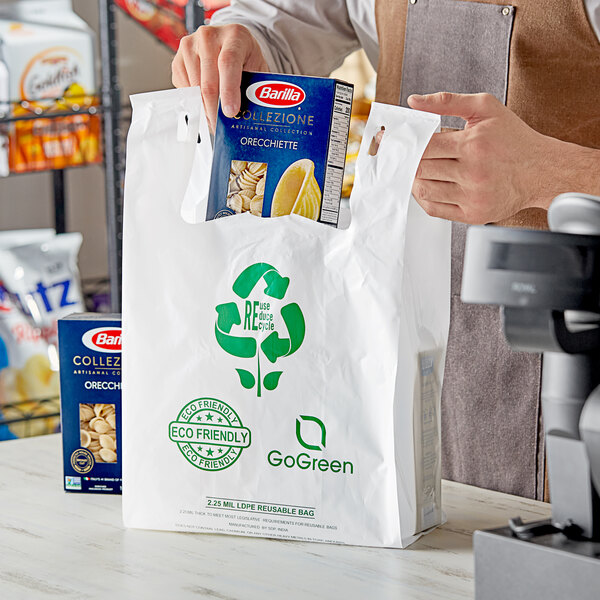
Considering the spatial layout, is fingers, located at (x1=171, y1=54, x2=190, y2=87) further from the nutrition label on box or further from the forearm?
the forearm

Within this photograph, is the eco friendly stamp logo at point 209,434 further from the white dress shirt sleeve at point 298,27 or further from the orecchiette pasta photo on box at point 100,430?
the white dress shirt sleeve at point 298,27

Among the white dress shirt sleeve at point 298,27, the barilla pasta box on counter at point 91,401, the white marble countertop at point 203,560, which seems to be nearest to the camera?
the white marble countertop at point 203,560

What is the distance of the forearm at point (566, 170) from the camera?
96 centimetres

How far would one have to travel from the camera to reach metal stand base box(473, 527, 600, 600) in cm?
55

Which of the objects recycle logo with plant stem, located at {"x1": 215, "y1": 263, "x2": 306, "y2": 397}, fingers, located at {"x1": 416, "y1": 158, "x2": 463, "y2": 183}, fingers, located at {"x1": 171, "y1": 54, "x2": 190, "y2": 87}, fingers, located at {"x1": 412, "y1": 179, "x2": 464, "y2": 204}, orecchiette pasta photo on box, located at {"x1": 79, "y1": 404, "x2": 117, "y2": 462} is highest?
fingers, located at {"x1": 171, "y1": 54, "x2": 190, "y2": 87}

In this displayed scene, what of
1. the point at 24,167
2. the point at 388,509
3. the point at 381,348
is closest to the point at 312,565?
the point at 388,509

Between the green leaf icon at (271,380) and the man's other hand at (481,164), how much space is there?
0.21 m

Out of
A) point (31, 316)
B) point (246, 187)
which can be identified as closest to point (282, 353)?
point (246, 187)

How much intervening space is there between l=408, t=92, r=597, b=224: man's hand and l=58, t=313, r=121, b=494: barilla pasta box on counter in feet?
1.13

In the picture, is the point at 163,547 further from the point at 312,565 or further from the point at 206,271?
the point at 206,271

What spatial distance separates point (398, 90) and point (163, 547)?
0.70 metres

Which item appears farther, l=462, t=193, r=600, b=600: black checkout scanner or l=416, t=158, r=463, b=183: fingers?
l=416, t=158, r=463, b=183: fingers

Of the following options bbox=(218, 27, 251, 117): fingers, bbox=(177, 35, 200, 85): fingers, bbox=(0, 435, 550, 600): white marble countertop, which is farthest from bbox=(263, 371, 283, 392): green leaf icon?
bbox=(177, 35, 200, 85): fingers

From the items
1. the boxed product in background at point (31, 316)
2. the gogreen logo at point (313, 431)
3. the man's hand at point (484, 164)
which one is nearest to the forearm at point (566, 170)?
the man's hand at point (484, 164)
